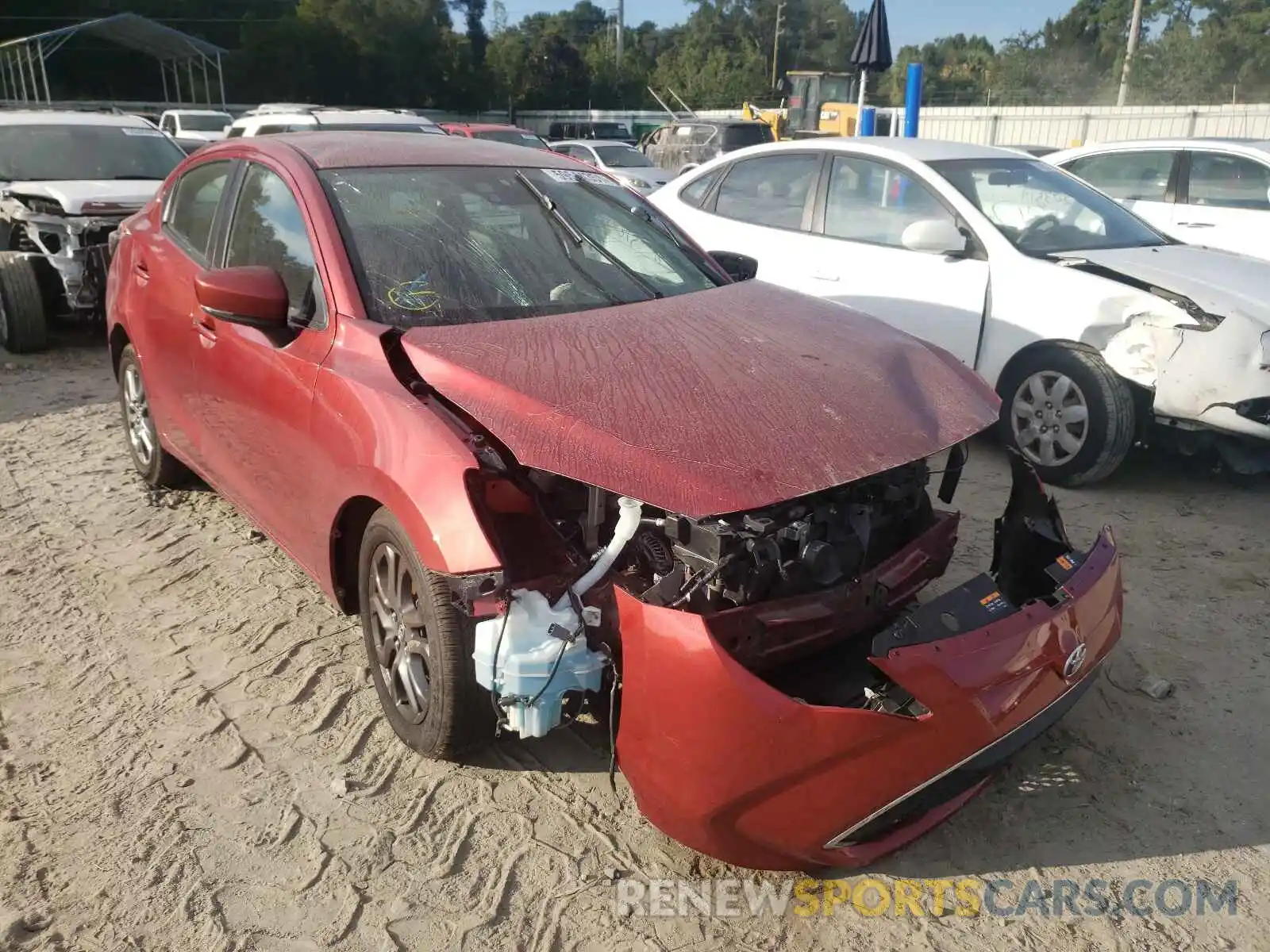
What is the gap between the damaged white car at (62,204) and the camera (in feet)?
23.6

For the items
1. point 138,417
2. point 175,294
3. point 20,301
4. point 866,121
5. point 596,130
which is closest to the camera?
point 175,294

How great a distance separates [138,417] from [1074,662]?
4.38 meters

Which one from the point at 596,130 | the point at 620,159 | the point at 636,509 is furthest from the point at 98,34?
the point at 636,509

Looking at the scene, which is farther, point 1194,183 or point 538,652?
point 1194,183

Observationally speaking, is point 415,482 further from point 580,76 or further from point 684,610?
point 580,76

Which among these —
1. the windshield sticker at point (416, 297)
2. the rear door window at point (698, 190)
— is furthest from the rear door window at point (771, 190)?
the windshield sticker at point (416, 297)

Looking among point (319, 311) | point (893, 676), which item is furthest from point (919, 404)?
point (319, 311)

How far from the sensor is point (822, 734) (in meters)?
2.13

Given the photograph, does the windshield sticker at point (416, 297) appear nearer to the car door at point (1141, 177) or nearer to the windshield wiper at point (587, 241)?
the windshield wiper at point (587, 241)

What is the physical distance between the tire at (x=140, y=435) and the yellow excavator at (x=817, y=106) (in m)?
25.1

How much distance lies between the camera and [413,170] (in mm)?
3494

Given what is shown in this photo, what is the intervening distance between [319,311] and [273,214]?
2.14ft

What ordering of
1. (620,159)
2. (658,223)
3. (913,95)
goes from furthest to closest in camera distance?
Result: (620,159), (913,95), (658,223)

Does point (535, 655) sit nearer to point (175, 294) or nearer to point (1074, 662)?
point (1074, 662)
